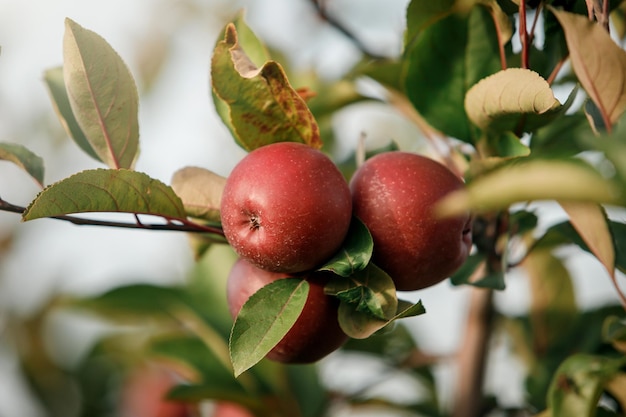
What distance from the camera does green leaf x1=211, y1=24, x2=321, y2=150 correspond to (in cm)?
75

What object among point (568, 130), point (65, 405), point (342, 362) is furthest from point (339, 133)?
point (65, 405)

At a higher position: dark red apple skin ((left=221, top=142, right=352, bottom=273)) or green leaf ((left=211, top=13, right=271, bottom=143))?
green leaf ((left=211, top=13, right=271, bottom=143))

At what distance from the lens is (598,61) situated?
0.70 metres

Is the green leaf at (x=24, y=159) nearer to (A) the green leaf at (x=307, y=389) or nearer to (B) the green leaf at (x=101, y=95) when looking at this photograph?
(B) the green leaf at (x=101, y=95)

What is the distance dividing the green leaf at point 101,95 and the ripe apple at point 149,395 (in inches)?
30.6

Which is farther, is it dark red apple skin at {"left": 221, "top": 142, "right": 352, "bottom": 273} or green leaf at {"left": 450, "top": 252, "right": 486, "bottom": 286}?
green leaf at {"left": 450, "top": 252, "right": 486, "bottom": 286}

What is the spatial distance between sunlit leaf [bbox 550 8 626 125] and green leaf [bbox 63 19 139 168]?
46 cm

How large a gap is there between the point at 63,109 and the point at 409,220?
451mm

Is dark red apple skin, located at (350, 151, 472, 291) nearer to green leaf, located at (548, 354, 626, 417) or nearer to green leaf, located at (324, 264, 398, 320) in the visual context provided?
green leaf, located at (324, 264, 398, 320)

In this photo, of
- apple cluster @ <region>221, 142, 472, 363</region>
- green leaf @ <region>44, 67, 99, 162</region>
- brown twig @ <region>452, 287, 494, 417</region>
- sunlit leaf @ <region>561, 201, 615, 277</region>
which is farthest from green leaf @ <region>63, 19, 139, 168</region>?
brown twig @ <region>452, 287, 494, 417</region>

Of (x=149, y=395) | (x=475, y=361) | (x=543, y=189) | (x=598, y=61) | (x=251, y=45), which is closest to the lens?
(x=543, y=189)

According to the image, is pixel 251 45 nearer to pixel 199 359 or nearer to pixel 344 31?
pixel 344 31

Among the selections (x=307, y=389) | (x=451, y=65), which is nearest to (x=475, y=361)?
(x=307, y=389)

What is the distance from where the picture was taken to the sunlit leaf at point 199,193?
31.9 inches
